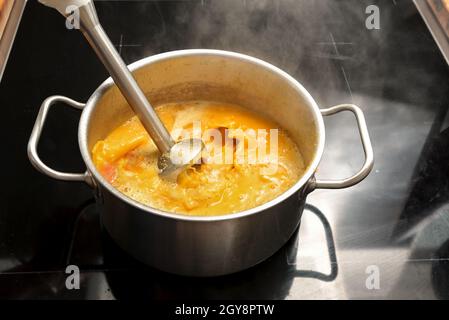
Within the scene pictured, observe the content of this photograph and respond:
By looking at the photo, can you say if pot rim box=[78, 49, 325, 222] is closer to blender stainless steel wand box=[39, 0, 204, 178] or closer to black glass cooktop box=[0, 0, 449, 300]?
blender stainless steel wand box=[39, 0, 204, 178]

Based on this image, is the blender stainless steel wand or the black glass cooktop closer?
the blender stainless steel wand

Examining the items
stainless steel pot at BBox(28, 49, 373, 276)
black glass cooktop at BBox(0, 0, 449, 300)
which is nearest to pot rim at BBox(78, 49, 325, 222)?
stainless steel pot at BBox(28, 49, 373, 276)

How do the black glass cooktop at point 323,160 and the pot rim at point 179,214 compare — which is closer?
the pot rim at point 179,214

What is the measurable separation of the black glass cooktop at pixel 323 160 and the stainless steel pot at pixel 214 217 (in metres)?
0.08

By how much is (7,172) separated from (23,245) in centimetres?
22

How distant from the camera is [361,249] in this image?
1117mm

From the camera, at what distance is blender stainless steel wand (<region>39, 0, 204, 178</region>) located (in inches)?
36.7

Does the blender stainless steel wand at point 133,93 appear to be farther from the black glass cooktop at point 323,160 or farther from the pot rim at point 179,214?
the black glass cooktop at point 323,160

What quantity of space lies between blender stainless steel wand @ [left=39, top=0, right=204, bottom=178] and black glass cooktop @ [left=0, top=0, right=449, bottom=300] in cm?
22

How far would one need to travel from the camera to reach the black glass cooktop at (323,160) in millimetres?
1052

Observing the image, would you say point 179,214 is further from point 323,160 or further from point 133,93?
point 323,160

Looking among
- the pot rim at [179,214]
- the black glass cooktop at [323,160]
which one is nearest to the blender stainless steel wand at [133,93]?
the pot rim at [179,214]

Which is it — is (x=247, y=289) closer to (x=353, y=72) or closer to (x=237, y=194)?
(x=237, y=194)
